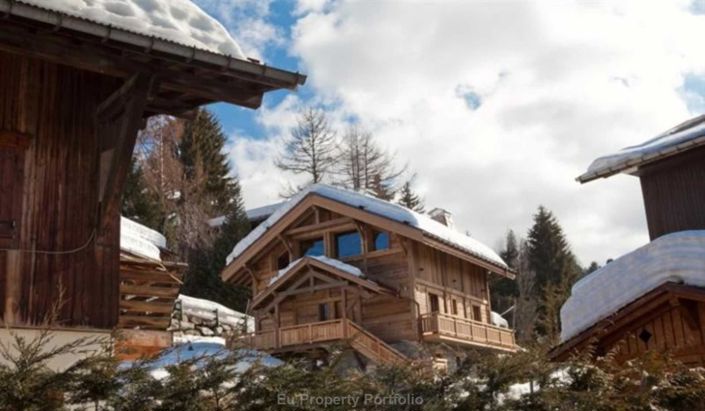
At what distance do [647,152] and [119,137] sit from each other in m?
10.5

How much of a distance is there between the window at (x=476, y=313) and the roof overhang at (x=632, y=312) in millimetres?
19975

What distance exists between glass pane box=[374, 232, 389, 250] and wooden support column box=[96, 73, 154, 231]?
70.7ft

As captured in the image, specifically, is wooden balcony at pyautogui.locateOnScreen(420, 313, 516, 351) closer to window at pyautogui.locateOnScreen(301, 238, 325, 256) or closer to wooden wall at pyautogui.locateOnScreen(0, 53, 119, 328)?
window at pyautogui.locateOnScreen(301, 238, 325, 256)

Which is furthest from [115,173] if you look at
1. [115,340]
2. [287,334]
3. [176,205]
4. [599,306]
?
[176,205]

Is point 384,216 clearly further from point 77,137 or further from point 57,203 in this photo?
point 57,203

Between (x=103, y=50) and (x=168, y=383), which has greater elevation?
(x=103, y=50)

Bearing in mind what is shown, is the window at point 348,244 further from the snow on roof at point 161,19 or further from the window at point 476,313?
the snow on roof at point 161,19

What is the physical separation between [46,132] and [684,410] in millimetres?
7342

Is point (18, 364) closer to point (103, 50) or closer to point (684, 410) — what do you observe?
point (103, 50)

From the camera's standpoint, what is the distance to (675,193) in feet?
50.2

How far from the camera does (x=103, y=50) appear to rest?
819cm

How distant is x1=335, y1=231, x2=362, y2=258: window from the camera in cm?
3056

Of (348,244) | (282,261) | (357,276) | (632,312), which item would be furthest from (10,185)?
(282,261)

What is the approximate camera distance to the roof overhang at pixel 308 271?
28.1 metres
